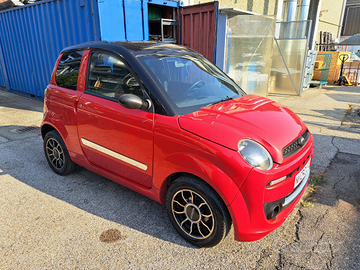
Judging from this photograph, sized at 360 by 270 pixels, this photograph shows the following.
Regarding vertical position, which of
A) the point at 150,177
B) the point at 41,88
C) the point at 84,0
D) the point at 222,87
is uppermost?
the point at 84,0

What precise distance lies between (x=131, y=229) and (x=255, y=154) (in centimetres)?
155

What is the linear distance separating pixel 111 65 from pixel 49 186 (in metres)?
1.94

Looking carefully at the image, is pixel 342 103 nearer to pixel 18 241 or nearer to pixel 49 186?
pixel 49 186

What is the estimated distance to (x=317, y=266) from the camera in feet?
7.40

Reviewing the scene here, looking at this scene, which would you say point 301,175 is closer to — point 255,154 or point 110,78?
point 255,154

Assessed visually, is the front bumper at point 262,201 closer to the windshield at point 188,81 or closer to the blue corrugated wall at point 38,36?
the windshield at point 188,81

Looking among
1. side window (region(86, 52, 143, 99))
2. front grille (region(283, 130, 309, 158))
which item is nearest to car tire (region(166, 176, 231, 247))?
front grille (region(283, 130, 309, 158))

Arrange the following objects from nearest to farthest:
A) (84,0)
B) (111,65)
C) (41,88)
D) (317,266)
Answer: (317,266) → (111,65) → (84,0) → (41,88)

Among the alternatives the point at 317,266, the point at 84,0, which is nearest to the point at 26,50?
the point at 84,0

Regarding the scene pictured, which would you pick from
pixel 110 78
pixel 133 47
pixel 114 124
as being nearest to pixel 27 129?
pixel 110 78

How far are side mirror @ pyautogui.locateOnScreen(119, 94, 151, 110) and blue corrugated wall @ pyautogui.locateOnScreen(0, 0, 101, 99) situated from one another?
14.7 feet

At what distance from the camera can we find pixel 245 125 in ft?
7.47

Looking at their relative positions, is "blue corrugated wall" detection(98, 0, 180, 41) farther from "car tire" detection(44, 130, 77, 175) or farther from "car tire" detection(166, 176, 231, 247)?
"car tire" detection(166, 176, 231, 247)

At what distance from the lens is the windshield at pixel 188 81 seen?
260 centimetres
